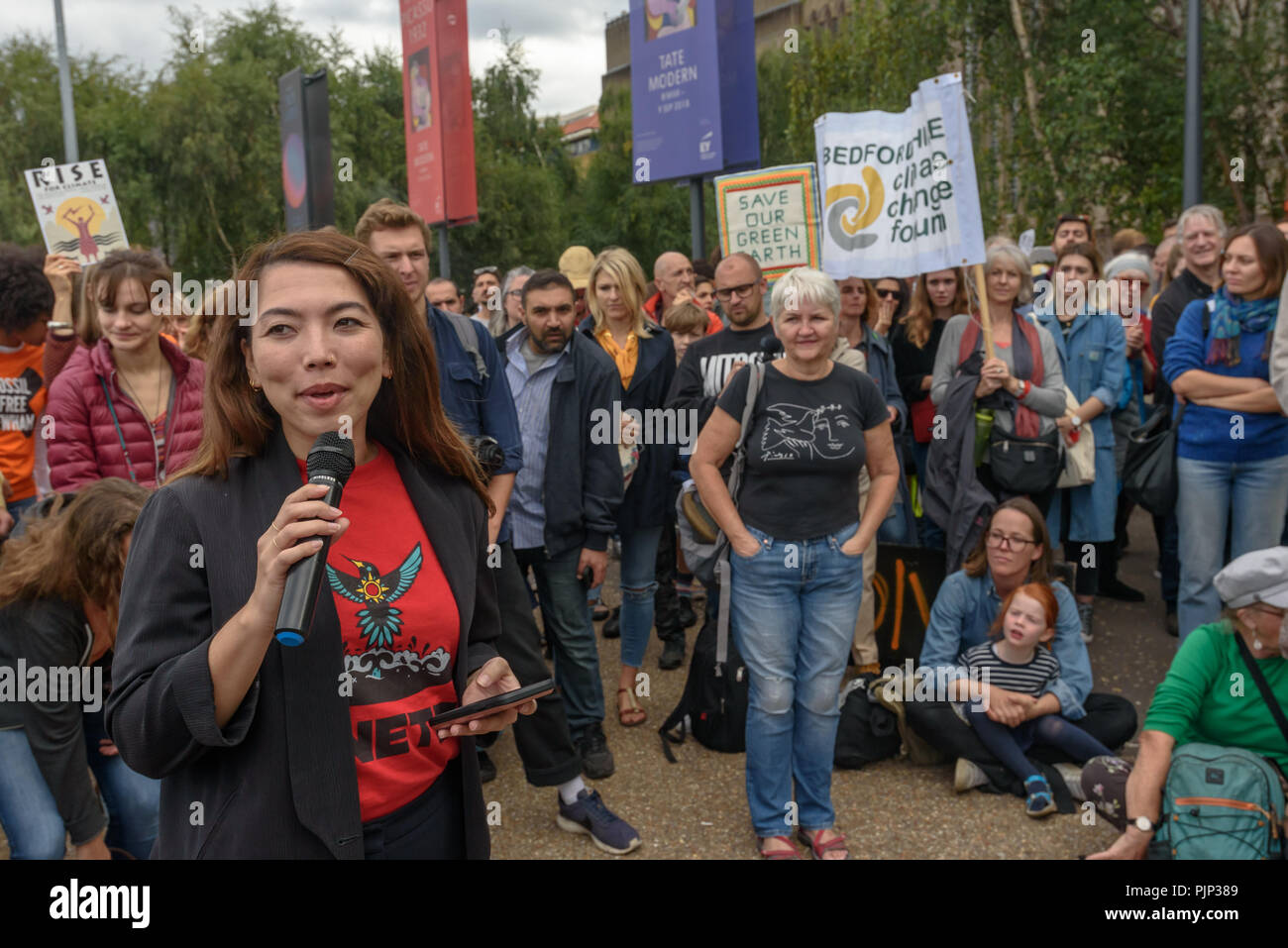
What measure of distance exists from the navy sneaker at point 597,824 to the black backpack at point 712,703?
2.51 ft

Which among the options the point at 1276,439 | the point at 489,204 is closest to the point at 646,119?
the point at 1276,439

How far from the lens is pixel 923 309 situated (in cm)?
674

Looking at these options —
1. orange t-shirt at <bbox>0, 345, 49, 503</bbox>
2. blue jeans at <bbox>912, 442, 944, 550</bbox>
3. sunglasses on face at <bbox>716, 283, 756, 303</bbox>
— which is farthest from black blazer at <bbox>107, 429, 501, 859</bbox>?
blue jeans at <bbox>912, 442, 944, 550</bbox>

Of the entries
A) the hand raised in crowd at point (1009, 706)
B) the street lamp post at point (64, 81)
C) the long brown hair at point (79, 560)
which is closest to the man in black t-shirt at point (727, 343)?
the hand raised in crowd at point (1009, 706)

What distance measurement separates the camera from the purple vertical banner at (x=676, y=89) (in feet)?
29.6

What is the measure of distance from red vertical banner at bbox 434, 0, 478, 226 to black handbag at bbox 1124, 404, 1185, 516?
928 centimetres

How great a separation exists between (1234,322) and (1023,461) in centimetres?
119

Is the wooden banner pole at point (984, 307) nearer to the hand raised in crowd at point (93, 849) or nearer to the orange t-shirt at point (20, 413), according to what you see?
the hand raised in crowd at point (93, 849)

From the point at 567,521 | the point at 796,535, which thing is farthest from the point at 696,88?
the point at 796,535

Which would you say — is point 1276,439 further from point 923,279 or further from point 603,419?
point 603,419

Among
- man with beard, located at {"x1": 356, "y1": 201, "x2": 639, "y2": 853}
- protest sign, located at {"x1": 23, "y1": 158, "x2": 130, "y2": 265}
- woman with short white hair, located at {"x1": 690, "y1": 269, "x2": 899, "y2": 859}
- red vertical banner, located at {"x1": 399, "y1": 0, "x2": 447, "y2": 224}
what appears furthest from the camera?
red vertical banner, located at {"x1": 399, "y1": 0, "x2": 447, "y2": 224}

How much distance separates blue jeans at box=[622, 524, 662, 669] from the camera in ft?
18.7

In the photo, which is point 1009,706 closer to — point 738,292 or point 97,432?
point 738,292

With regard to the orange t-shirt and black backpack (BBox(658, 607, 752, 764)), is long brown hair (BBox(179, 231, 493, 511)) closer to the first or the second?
black backpack (BBox(658, 607, 752, 764))
